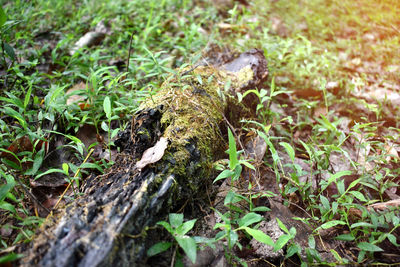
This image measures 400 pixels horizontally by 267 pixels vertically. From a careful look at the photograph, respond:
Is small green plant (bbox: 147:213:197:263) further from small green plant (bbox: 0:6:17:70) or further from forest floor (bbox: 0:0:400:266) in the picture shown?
small green plant (bbox: 0:6:17:70)

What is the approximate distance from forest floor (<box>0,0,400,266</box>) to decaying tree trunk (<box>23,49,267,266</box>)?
0.53ft

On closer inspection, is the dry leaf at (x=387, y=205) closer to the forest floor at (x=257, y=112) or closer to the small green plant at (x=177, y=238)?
the forest floor at (x=257, y=112)

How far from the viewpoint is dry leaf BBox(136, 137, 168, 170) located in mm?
1498

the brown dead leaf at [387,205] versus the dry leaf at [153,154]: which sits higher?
the dry leaf at [153,154]

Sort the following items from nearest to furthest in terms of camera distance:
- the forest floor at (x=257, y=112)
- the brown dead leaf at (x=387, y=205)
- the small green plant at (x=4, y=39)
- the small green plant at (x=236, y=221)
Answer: the small green plant at (x=236, y=221)
the forest floor at (x=257, y=112)
the brown dead leaf at (x=387, y=205)
the small green plant at (x=4, y=39)

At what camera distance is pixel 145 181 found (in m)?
1.43

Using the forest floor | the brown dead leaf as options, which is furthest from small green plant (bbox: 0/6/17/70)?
the brown dead leaf

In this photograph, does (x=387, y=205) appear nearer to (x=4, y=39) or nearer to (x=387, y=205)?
(x=387, y=205)

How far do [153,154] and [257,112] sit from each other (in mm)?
1360

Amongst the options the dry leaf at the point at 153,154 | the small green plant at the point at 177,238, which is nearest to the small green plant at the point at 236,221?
the small green plant at the point at 177,238

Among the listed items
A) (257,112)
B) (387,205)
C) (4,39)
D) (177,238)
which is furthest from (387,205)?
(4,39)

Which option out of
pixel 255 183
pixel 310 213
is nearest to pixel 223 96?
pixel 255 183

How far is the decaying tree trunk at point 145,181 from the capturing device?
46.1 inches

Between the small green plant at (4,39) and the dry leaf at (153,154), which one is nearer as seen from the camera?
the dry leaf at (153,154)
